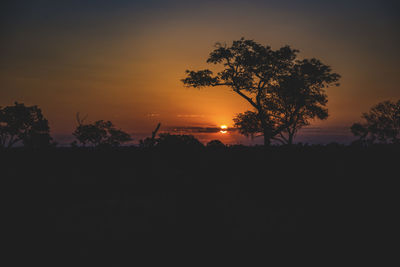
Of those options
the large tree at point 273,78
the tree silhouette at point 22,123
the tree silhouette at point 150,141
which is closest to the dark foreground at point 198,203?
the tree silhouette at point 150,141

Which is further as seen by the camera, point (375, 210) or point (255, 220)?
point (375, 210)

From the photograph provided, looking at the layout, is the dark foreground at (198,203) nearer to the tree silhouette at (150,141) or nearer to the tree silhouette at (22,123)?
the tree silhouette at (150,141)

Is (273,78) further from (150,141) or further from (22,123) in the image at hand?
(22,123)

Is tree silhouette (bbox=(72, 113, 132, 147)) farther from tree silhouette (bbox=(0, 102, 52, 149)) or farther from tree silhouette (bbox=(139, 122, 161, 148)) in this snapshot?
tree silhouette (bbox=(139, 122, 161, 148))

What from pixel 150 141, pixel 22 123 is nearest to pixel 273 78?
pixel 150 141

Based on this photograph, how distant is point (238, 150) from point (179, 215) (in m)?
6.04

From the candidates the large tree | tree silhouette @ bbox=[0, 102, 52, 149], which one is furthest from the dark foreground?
tree silhouette @ bbox=[0, 102, 52, 149]

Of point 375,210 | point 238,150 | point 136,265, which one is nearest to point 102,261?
point 136,265

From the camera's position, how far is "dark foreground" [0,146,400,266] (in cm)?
661

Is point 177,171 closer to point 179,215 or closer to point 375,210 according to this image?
point 179,215

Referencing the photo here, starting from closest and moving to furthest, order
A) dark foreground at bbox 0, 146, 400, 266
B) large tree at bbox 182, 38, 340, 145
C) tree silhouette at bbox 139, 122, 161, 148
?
dark foreground at bbox 0, 146, 400, 266 → tree silhouette at bbox 139, 122, 161, 148 → large tree at bbox 182, 38, 340, 145

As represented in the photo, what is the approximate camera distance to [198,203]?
31.0 ft

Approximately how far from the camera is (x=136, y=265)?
5.82 metres

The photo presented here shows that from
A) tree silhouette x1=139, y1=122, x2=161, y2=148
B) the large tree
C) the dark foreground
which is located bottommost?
the dark foreground
